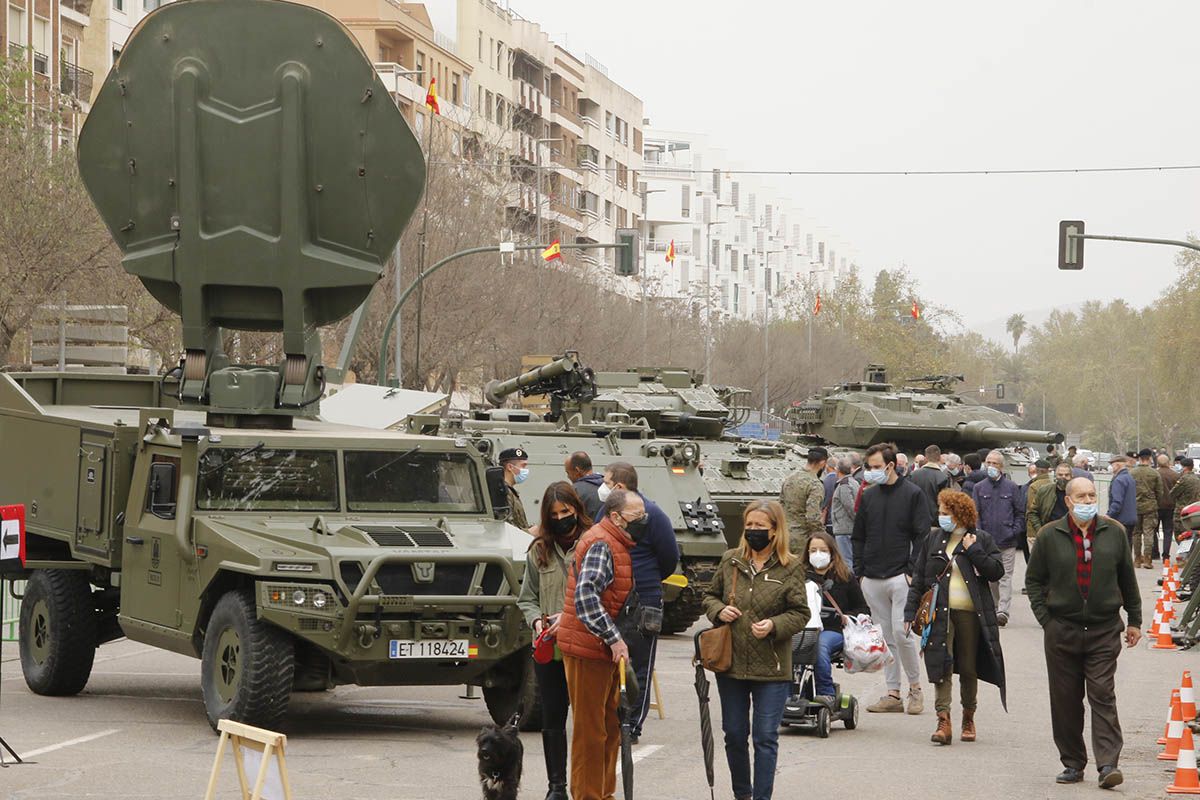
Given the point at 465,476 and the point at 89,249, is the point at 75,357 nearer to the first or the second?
the point at 89,249

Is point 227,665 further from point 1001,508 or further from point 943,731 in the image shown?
point 1001,508

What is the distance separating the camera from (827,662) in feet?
44.9

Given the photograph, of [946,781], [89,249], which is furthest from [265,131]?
[89,249]

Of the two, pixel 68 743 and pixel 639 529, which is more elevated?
pixel 639 529

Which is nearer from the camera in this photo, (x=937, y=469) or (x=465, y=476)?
(x=465, y=476)

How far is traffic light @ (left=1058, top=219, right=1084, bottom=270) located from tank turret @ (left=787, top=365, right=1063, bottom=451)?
2955mm

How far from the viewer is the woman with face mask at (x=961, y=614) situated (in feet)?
43.5

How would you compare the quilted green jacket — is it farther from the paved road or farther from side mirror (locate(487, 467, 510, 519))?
side mirror (locate(487, 467, 510, 519))

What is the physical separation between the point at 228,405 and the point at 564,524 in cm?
476

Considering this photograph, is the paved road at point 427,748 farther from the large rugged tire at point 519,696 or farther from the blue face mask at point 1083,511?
the blue face mask at point 1083,511

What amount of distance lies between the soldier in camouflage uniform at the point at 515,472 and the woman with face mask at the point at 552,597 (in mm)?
5425

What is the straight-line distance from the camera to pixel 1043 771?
12.3 metres

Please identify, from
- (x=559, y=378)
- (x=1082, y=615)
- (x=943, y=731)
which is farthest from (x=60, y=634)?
(x=559, y=378)

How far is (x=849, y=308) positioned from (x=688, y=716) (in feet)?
301
